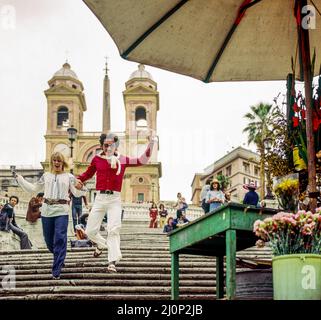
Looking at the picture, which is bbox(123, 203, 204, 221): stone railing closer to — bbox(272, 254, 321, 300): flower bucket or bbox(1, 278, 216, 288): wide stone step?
bbox(1, 278, 216, 288): wide stone step

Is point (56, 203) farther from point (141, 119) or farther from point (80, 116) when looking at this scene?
point (80, 116)

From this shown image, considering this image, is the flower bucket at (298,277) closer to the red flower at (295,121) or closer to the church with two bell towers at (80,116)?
the red flower at (295,121)

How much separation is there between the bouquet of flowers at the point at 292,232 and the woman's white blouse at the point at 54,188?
14.0 ft

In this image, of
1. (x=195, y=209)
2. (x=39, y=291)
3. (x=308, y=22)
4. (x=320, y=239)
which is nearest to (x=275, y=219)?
(x=320, y=239)

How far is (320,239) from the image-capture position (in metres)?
5.07

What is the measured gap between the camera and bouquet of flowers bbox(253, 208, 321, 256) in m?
5.08

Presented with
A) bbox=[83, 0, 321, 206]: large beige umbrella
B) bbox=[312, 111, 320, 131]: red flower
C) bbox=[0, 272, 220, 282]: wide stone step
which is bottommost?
bbox=[0, 272, 220, 282]: wide stone step

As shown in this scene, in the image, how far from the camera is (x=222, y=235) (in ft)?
18.5

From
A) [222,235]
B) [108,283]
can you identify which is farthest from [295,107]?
[108,283]

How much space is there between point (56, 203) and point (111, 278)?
45.4 inches

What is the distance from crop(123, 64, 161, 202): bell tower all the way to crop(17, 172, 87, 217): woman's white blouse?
59.9 metres

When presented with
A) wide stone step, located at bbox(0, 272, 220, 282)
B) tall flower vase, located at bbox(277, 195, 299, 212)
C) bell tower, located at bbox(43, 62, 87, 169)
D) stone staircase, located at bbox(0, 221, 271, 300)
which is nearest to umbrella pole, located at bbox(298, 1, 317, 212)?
tall flower vase, located at bbox(277, 195, 299, 212)

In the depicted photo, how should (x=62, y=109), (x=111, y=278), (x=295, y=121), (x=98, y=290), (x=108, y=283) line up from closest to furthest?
(x=295, y=121) → (x=98, y=290) → (x=108, y=283) → (x=111, y=278) → (x=62, y=109)
